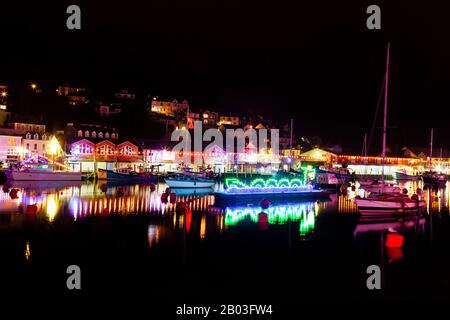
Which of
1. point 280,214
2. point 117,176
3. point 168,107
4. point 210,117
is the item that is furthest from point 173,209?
point 210,117

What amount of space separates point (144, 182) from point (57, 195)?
23.1 m

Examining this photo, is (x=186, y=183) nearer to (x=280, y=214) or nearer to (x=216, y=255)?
(x=280, y=214)

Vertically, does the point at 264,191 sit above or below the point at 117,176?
above

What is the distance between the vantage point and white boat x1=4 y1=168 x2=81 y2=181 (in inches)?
2053

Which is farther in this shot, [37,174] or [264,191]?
[37,174]

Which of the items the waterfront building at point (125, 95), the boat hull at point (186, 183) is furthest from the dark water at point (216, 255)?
the waterfront building at point (125, 95)

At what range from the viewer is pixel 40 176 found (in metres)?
54.1

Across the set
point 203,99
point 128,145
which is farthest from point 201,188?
point 203,99

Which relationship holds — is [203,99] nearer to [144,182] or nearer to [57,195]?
[144,182]

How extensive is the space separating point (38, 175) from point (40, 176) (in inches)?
11.7

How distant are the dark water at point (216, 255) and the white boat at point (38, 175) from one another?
26542 mm

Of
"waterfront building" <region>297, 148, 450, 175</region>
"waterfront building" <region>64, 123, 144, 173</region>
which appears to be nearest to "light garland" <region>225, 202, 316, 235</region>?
"waterfront building" <region>64, 123, 144, 173</region>

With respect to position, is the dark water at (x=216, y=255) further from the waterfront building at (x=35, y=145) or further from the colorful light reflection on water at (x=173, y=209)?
the waterfront building at (x=35, y=145)

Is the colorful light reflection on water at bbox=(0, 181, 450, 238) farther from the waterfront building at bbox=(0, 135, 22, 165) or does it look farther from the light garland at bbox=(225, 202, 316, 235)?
the waterfront building at bbox=(0, 135, 22, 165)
